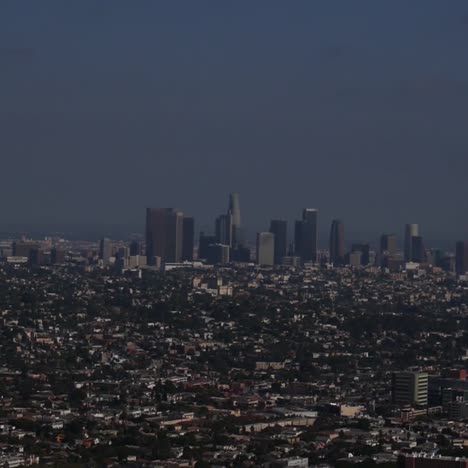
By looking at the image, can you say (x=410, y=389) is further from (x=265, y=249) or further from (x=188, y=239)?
(x=265, y=249)

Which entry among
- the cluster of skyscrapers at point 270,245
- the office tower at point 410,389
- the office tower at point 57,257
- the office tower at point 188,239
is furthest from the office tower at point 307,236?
the office tower at point 410,389

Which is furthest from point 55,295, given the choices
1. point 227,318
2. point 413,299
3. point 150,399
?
point 150,399

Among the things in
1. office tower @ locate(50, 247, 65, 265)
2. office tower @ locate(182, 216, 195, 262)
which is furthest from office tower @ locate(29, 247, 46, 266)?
office tower @ locate(182, 216, 195, 262)

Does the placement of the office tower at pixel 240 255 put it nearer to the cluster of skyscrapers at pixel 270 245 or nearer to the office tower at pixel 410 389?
the cluster of skyscrapers at pixel 270 245

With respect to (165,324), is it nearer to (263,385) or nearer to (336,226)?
(263,385)

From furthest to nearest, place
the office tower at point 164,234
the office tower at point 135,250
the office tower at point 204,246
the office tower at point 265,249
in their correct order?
1. the office tower at point 204,246
2. the office tower at point 265,249
3. the office tower at point 135,250
4. the office tower at point 164,234

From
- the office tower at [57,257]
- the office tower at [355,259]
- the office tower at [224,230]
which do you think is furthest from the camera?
the office tower at [224,230]

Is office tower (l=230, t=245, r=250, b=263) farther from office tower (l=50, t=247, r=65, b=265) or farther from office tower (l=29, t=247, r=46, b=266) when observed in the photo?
office tower (l=29, t=247, r=46, b=266)

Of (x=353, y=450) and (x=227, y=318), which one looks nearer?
(x=353, y=450)
